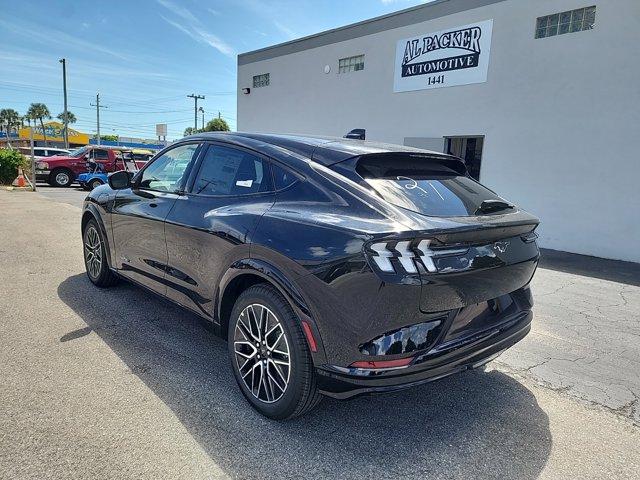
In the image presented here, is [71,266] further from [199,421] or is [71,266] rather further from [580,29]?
[580,29]

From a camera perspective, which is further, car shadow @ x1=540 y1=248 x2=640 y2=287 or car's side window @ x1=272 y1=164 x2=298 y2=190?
car shadow @ x1=540 y1=248 x2=640 y2=287

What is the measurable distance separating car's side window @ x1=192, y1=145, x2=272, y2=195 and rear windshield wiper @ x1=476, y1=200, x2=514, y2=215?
1.33 meters

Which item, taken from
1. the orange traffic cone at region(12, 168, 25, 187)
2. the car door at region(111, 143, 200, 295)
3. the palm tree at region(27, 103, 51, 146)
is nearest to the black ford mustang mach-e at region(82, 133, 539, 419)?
the car door at region(111, 143, 200, 295)

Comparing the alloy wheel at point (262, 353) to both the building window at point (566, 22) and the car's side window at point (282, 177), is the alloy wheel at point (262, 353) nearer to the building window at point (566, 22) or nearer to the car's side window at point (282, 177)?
the car's side window at point (282, 177)

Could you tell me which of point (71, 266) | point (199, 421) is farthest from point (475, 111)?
point (199, 421)

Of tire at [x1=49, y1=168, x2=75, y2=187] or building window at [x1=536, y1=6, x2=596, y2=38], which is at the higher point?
building window at [x1=536, y1=6, x2=596, y2=38]

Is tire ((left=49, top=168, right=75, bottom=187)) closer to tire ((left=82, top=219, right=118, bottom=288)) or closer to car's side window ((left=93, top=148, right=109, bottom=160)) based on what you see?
car's side window ((left=93, top=148, right=109, bottom=160))

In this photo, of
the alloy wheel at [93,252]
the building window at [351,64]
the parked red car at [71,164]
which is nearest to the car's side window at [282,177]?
the alloy wheel at [93,252]

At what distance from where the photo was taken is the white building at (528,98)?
328 inches

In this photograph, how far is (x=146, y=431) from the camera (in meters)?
2.48

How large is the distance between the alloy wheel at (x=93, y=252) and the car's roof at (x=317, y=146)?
233 cm

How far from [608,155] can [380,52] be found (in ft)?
21.6

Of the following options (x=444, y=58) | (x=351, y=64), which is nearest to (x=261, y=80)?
(x=351, y=64)

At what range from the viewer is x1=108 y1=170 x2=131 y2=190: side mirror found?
4.29 meters
